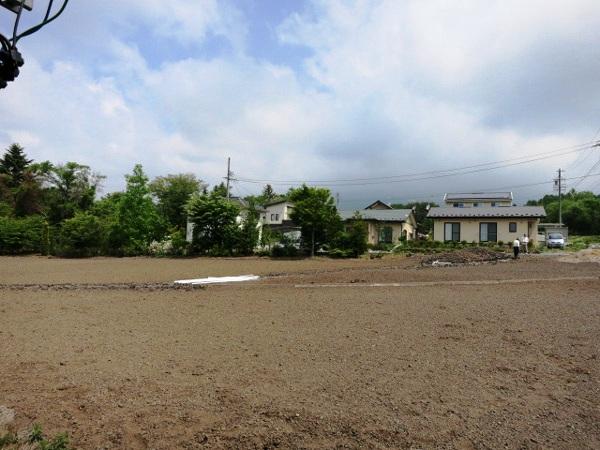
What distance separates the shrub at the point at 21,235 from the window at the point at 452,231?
28282 millimetres

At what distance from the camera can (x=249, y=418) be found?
10.9ft

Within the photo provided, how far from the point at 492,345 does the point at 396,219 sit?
27.8m

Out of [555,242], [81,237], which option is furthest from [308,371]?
[555,242]

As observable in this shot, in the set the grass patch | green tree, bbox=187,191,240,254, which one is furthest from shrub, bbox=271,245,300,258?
the grass patch

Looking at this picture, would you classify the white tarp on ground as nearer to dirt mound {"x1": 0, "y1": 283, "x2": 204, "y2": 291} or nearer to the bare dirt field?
dirt mound {"x1": 0, "y1": 283, "x2": 204, "y2": 291}

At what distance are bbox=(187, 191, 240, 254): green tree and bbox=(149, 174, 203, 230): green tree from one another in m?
22.2

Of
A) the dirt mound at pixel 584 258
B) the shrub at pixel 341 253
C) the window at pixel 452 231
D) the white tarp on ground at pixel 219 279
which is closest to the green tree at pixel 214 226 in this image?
the shrub at pixel 341 253

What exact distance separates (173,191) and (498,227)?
37455 mm

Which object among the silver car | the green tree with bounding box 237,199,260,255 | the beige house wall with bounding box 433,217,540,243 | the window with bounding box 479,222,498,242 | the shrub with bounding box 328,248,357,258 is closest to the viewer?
the shrub with bounding box 328,248,357,258

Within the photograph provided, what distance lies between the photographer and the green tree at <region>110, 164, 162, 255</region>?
2702cm

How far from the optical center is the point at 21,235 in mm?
27469

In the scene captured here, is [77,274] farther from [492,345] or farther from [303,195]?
[492,345]

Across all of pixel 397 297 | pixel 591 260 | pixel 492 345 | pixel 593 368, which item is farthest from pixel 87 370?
pixel 591 260

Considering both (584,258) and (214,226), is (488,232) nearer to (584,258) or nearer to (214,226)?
(584,258)
